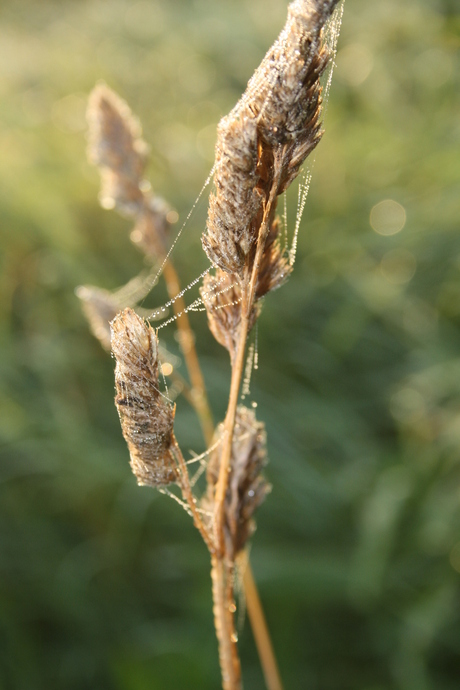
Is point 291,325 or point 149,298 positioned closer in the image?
point 149,298

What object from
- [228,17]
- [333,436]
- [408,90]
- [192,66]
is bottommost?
[333,436]

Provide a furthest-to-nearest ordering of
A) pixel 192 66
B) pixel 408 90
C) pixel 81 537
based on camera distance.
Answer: pixel 192 66
pixel 408 90
pixel 81 537

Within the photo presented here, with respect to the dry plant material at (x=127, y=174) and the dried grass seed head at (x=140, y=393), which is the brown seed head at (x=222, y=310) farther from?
the dry plant material at (x=127, y=174)

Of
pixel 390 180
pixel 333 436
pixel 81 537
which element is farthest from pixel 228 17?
pixel 81 537

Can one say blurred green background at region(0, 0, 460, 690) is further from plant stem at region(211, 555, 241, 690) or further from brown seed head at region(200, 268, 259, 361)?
brown seed head at region(200, 268, 259, 361)

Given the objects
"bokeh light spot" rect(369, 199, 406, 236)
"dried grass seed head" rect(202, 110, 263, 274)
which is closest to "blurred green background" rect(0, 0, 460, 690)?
"bokeh light spot" rect(369, 199, 406, 236)

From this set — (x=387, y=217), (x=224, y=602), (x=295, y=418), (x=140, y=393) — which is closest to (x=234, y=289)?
(x=140, y=393)

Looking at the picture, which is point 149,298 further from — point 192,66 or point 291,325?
point 192,66
